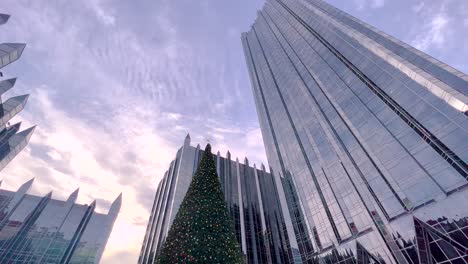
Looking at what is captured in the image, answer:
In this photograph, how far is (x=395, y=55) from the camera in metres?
34.8

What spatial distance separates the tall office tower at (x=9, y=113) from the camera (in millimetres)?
23062

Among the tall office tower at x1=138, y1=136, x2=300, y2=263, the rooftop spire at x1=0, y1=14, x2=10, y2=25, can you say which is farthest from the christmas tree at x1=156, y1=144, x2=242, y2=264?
the rooftop spire at x1=0, y1=14, x2=10, y2=25

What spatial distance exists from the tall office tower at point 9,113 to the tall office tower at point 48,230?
243 feet

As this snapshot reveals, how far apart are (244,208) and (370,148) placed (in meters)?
27.5

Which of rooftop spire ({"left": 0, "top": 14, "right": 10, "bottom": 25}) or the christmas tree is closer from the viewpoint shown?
the christmas tree

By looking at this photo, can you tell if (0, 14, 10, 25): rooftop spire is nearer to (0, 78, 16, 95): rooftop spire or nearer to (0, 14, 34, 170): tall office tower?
(0, 14, 34, 170): tall office tower

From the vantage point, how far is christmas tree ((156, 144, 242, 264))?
39.7 ft

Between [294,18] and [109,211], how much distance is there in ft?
420

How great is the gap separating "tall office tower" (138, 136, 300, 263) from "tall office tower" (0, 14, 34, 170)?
80.1 ft

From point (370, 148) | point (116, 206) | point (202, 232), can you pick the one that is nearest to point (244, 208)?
point (370, 148)

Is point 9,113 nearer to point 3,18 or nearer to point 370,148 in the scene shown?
point 3,18

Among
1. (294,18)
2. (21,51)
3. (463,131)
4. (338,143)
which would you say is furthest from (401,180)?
(294,18)

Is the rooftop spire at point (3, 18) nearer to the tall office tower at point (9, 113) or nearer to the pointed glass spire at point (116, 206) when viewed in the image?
the tall office tower at point (9, 113)

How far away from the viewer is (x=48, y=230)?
8175 cm
